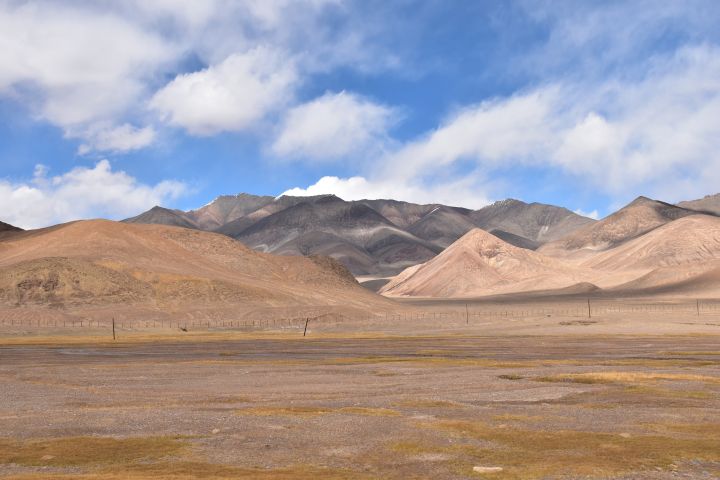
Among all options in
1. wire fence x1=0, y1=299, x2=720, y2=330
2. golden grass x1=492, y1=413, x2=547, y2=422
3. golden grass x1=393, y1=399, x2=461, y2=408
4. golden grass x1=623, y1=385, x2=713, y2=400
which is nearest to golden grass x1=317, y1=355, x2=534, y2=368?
golden grass x1=623, y1=385, x2=713, y2=400

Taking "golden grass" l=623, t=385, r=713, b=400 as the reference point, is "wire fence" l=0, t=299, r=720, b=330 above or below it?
above

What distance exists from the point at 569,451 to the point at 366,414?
26.6ft

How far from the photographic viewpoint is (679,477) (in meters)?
16.7

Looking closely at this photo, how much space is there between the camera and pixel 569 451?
19547 mm

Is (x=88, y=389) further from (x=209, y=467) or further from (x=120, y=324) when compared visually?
(x=120, y=324)

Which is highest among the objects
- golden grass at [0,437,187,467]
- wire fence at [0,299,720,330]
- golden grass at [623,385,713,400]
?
wire fence at [0,299,720,330]

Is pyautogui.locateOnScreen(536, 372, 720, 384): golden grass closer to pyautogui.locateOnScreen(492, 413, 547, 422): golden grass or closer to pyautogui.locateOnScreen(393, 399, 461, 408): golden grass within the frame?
pyautogui.locateOnScreen(393, 399, 461, 408): golden grass

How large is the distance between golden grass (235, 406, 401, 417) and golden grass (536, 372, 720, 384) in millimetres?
13585

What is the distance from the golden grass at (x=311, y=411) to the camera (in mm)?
25812

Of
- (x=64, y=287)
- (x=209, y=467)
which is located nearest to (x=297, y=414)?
(x=209, y=467)

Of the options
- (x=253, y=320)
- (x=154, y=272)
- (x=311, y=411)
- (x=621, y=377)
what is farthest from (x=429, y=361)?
(x=154, y=272)

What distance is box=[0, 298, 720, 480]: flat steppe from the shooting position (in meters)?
18.1

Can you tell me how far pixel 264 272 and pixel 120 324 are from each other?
52.7 meters

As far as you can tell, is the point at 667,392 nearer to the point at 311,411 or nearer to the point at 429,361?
the point at 311,411
